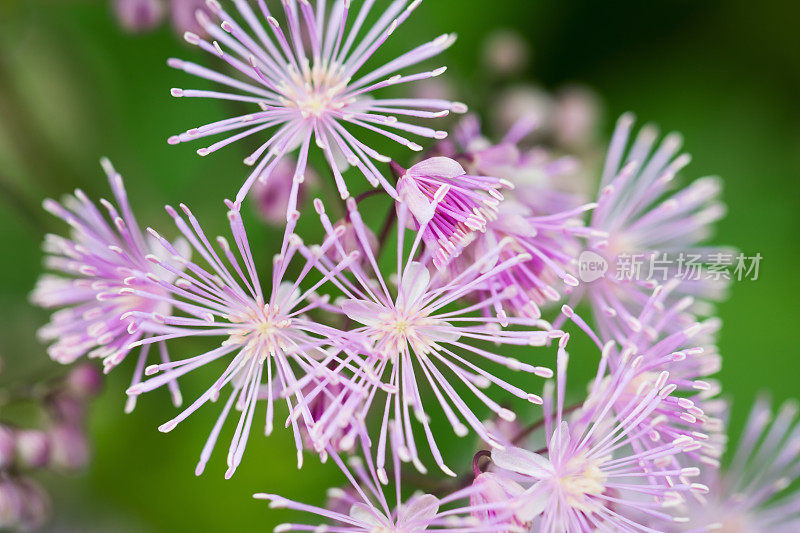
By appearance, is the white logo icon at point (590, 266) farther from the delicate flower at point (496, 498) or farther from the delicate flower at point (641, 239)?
the delicate flower at point (496, 498)

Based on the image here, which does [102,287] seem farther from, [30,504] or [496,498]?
[496,498]

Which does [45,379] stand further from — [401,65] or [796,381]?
[796,381]

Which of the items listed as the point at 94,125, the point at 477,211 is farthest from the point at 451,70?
the point at 477,211

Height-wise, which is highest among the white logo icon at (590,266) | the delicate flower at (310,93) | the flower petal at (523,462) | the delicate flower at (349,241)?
the delicate flower at (310,93)

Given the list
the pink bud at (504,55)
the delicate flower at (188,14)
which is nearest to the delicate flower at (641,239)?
the pink bud at (504,55)

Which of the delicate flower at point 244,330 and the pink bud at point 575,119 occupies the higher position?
the pink bud at point 575,119

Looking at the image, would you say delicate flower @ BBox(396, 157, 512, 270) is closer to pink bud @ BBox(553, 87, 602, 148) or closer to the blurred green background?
the blurred green background
